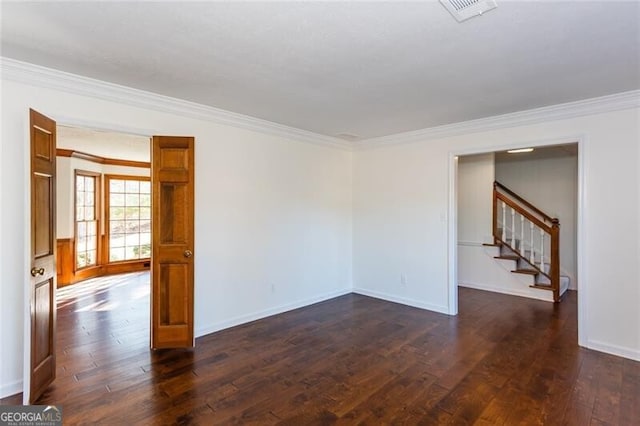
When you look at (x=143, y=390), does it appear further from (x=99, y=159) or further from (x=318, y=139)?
(x=99, y=159)

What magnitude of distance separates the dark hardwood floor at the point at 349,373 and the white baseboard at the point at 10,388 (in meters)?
0.08

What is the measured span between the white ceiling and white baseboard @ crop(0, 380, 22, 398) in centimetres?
257

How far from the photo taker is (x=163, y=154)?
11.1 ft

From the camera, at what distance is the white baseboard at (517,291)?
5.22m

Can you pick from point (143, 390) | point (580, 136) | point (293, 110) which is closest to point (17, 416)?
point (143, 390)

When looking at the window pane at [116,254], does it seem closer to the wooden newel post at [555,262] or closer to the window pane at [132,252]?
the window pane at [132,252]

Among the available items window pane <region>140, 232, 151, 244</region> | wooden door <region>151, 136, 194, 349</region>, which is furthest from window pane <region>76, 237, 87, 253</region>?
wooden door <region>151, 136, 194, 349</region>

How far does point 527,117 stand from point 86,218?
817cm

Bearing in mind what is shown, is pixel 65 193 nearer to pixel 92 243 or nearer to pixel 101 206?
pixel 101 206

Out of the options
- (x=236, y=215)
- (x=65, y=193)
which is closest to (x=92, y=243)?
(x=65, y=193)

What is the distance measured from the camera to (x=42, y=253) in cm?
260

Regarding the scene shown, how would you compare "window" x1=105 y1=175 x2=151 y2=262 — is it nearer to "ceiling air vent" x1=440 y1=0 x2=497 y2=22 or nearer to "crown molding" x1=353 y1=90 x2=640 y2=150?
"crown molding" x1=353 y1=90 x2=640 y2=150

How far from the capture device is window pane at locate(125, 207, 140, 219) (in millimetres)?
7710

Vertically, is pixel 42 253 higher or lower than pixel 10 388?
higher
